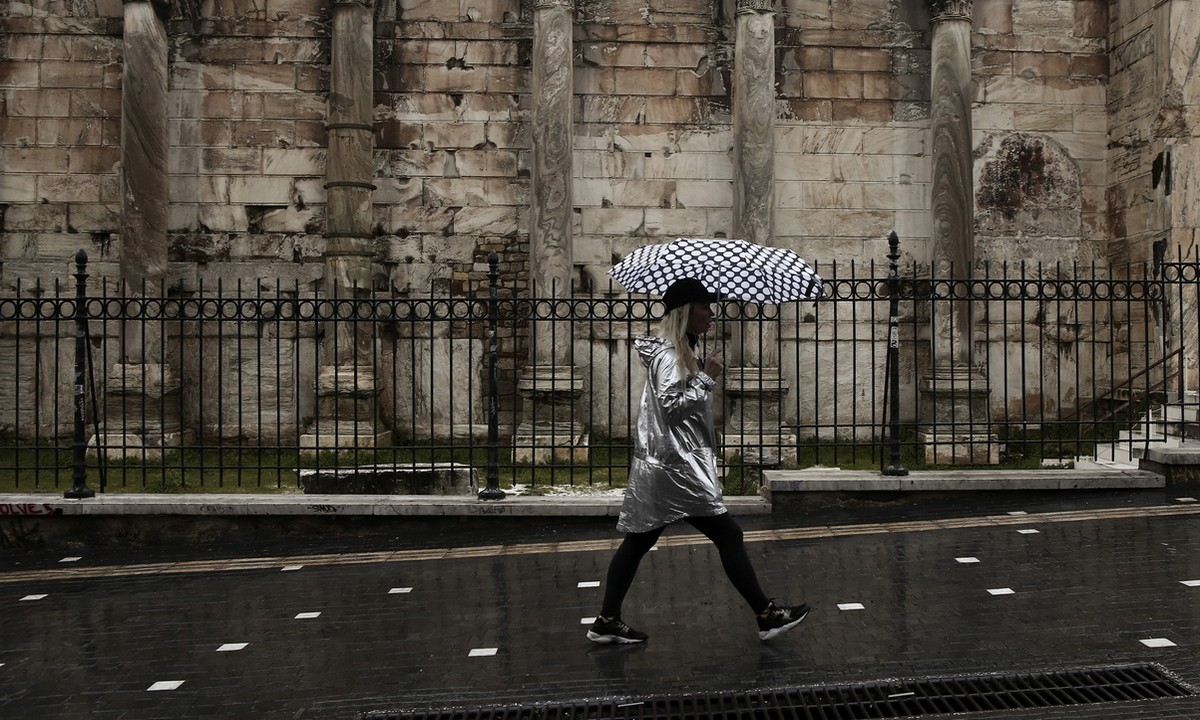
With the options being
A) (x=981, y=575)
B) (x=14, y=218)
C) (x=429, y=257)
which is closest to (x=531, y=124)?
(x=429, y=257)

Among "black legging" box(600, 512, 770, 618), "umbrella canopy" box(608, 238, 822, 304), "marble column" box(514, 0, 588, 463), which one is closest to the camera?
"umbrella canopy" box(608, 238, 822, 304)

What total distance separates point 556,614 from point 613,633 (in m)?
0.75

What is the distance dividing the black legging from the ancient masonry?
7.42 m

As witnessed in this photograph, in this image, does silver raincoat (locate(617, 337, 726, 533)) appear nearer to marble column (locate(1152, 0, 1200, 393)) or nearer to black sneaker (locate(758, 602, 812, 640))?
black sneaker (locate(758, 602, 812, 640))

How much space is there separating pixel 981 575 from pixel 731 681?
2.65 metres

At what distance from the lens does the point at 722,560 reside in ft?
17.4

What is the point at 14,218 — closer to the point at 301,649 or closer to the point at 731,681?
the point at 301,649

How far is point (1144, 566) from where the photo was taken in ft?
22.5

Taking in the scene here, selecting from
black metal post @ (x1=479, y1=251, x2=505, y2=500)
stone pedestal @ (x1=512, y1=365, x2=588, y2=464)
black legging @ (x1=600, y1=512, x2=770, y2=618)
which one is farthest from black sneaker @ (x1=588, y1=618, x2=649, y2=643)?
stone pedestal @ (x1=512, y1=365, x2=588, y2=464)

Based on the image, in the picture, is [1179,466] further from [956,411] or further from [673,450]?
[673,450]

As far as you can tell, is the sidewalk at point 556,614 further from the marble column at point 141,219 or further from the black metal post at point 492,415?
the marble column at point 141,219

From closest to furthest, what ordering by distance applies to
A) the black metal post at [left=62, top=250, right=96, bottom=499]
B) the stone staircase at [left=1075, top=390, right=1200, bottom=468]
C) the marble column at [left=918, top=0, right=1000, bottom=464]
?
the black metal post at [left=62, top=250, right=96, bottom=499], the stone staircase at [left=1075, top=390, right=1200, bottom=468], the marble column at [left=918, top=0, right=1000, bottom=464]

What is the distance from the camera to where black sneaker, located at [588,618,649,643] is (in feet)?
17.8

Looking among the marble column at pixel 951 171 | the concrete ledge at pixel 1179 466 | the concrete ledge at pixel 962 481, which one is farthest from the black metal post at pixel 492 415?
the marble column at pixel 951 171
